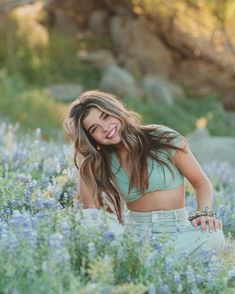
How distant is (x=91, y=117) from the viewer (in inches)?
162

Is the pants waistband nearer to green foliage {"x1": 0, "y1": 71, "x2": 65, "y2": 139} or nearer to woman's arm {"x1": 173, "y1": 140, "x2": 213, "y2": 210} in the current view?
woman's arm {"x1": 173, "y1": 140, "x2": 213, "y2": 210}

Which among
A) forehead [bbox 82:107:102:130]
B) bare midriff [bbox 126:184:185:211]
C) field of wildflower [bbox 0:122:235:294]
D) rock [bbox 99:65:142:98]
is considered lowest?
field of wildflower [bbox 0:122:235:294]

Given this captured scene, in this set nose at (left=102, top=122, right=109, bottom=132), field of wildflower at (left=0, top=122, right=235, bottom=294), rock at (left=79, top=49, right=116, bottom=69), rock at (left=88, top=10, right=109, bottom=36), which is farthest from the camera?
rock at (left=88, top=10, right=109, bottom=36)

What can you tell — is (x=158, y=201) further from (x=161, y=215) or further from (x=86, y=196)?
(x=86, y=196)

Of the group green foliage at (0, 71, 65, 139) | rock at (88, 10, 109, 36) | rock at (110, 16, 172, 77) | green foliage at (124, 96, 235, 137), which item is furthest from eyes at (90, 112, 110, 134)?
rock at (88, 10, 109, 36)

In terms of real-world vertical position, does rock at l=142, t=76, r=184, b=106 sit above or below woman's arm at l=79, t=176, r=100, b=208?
above

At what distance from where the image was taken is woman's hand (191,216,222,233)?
4008 millimetres

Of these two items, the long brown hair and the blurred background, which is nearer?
the long brown hair

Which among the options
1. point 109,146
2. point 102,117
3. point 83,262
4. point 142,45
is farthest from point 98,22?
point 83,262

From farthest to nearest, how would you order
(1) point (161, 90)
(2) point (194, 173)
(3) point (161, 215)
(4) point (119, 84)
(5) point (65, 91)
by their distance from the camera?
(1) point (161, 90)
(4) point (119, 84)
(5) point (65, 91)
(2) point (194, 173)
(3) point (161, 215)

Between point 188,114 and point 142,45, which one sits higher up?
point 142,45

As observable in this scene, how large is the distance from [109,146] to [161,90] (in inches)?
498

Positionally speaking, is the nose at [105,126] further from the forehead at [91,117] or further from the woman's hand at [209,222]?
the woman's hand at [209,222]

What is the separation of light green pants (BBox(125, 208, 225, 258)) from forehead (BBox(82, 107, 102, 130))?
1.83ft
